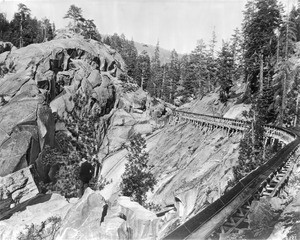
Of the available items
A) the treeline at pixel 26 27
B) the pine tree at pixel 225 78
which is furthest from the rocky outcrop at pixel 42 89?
the pine tree at pixel 225 78

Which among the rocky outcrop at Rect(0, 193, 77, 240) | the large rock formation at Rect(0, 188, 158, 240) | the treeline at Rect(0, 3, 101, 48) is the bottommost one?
the rocky outcrop at Rect(0, 193, 77, 240)

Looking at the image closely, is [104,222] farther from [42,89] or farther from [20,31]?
[20,31]

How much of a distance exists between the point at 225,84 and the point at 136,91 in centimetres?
1954

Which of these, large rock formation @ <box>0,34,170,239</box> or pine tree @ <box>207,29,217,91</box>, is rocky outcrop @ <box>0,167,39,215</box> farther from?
pine tree @ <box>207,29,217,91</box>

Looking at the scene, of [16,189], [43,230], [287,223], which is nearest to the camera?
[287,223]

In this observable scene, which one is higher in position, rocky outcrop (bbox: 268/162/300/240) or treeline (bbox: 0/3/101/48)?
treeline (bbox: 0/3/101/48)

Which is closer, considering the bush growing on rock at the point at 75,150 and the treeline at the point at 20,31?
the bush growing on rock at the point at 75,150

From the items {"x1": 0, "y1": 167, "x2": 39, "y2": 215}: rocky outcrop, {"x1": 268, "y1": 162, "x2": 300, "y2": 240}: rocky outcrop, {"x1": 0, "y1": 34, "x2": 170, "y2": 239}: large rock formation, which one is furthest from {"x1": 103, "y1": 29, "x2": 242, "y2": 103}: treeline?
{"x1": 268, "y1": 162, "x2": 300, "y2": 240}: rocky outcrop

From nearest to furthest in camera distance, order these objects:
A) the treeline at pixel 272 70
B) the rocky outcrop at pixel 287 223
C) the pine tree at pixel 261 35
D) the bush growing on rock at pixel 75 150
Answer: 1. the rocky outcrop at pixel 287 223
2. the bush growing on rock at pixel 75 150
3. the treeline at pixel 272 70
4. the pine tree at pixel 261 35

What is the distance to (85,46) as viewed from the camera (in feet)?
188

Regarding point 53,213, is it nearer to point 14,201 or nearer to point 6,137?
point 14,201

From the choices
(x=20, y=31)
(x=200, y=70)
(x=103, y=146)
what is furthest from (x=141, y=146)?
(x=20, y=31)

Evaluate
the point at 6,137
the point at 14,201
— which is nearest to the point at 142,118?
the point at 6,137

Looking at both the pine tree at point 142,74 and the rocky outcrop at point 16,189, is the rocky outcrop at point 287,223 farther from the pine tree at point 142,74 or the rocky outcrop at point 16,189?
the pine tree at point 142,74
